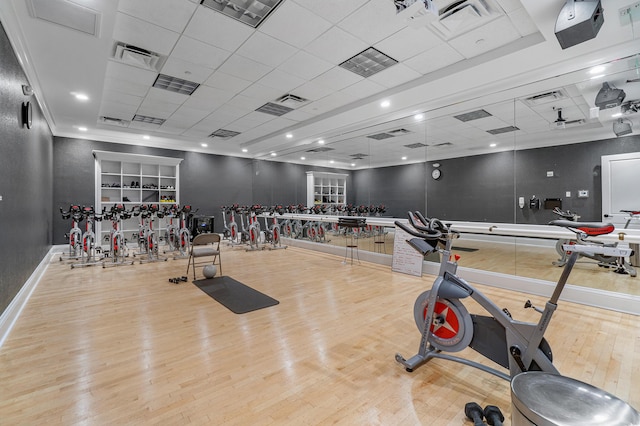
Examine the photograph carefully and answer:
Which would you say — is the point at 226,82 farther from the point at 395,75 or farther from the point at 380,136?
the point at 380,136

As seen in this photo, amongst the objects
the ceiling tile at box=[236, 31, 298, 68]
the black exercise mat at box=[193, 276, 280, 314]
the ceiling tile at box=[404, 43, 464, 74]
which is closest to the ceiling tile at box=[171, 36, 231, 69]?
the ceiling tile at box=[236, 31, 298, 68]

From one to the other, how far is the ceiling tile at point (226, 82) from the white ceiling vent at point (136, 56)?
0.77 m

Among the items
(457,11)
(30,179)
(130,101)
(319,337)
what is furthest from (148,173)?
(457,11)

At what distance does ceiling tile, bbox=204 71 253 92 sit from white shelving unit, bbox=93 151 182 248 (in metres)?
4.49

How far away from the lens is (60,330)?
299 cm

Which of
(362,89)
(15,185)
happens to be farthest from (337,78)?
(15,185)

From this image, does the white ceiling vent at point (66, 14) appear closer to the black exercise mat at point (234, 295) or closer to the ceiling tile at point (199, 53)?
the ceiling tile at point (199, 53)

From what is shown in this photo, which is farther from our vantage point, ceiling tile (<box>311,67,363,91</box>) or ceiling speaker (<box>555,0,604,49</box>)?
ceiling tile (<box>311,67,363,91</box>)

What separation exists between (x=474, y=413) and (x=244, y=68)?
187 inches

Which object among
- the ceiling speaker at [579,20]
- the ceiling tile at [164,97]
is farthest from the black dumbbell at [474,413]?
the ceiling tile at [164,97]

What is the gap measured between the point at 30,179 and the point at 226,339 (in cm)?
423

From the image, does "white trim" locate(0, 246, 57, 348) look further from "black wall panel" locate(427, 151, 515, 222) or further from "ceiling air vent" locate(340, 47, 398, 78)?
"black wall panel" locate(427, 151, 515, 222)

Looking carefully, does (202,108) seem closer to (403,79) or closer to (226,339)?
(403,79)

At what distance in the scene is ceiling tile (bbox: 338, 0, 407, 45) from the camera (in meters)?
3.07
